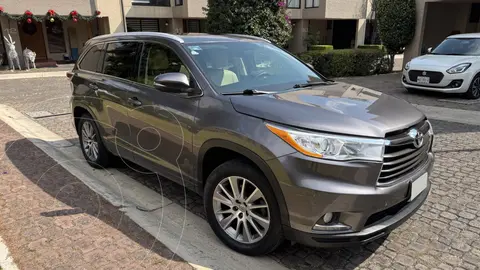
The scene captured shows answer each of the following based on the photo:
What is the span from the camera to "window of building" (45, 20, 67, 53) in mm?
21000

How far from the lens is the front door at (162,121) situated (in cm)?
328

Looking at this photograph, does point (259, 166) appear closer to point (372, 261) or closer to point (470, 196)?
point (372, 261)

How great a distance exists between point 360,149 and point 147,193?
2627 mm

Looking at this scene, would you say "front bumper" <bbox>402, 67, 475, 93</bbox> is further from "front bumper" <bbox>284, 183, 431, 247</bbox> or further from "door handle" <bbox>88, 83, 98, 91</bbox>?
"door handle" <bbox>88, 83, 98, 91</bbox>

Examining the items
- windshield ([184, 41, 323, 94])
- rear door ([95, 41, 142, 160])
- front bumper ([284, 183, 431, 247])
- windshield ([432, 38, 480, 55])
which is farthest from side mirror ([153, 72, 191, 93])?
windshield ([432, 38, 480, 55])

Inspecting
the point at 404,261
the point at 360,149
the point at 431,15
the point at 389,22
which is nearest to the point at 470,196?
the point at 404,261

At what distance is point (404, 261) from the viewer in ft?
9.50

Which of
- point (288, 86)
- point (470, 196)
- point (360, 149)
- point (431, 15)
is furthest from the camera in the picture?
point (431, 15)

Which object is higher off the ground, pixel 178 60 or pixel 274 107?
pixel 178 60

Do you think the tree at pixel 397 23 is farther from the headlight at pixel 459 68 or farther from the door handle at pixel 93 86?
the door handle at pixel 93 86

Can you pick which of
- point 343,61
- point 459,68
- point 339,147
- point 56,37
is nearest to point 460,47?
point 459,68

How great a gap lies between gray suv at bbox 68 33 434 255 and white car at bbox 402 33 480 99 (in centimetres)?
692

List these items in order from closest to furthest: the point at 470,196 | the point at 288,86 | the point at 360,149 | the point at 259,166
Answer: the point at 360,149 < the point at 259,166 < the point at 288,86 < the point at 470,196

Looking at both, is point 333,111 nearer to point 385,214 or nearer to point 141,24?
point 385,214
